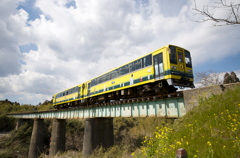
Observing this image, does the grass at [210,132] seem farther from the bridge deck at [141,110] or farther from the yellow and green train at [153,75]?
the yellow and green train at [153,75]

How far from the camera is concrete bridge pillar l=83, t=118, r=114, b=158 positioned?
17.5m

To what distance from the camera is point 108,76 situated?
1678 centimetres

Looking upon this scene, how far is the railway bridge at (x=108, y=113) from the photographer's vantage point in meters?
8.70

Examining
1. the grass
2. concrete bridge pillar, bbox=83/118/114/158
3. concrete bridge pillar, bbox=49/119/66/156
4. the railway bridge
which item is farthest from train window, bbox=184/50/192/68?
concrete bridge pillar, bbox=49/119/66/156

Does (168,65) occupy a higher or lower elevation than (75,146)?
higher

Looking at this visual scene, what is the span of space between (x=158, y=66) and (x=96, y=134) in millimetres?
12520

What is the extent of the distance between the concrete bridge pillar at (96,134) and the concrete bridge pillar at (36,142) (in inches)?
625

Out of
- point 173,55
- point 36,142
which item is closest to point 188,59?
point 173,55

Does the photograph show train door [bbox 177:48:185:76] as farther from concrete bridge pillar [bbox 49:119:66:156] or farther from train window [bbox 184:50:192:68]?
concrete bridge pillar [bbox 49:119:66:156]

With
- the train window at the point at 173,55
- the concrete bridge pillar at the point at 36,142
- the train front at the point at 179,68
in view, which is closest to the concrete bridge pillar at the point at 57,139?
the concrete bridge pillar at the point at 36,142

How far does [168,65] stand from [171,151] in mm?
5987

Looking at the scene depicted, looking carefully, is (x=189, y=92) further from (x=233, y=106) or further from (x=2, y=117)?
(x=2, y=117)

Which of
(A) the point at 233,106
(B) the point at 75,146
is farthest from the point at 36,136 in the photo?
(A) the point at 233,106

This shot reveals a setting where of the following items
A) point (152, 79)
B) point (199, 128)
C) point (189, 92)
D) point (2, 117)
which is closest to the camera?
point (199, 128)
